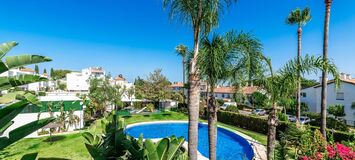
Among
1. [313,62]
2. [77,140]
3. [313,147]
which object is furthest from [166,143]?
[77,140]

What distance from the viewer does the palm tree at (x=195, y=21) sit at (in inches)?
286

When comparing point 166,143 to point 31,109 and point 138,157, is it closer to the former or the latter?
point 138,157

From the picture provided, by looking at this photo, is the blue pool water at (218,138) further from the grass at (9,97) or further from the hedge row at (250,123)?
the grass at (9,97)

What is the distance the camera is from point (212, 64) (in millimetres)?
7801

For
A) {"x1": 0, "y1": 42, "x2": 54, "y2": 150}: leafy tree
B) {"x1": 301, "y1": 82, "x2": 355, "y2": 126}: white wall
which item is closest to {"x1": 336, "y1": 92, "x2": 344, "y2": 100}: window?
{"x1": 301, "y1": 82, "x2": 355, "y2": 126}: white wall

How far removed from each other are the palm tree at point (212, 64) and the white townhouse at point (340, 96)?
2871 centimetres

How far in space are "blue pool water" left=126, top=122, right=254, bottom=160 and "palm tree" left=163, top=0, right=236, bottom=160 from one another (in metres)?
6.30

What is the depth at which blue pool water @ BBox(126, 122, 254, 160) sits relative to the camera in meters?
17.6

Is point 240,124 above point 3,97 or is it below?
below

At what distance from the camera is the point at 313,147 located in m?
11.0

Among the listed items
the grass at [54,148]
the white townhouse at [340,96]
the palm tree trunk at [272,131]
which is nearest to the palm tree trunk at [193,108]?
the palm tree trunk at [272,131]

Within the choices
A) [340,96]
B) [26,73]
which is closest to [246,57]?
[26,73]

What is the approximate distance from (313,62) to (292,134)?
12.5 feet

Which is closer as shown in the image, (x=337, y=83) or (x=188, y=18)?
(x=188, y=18)
